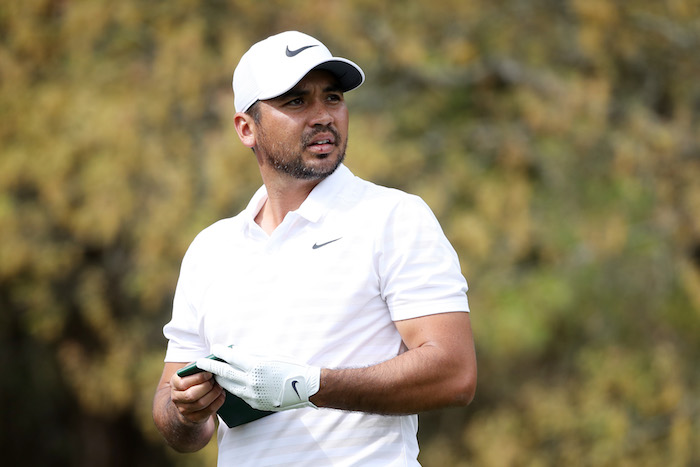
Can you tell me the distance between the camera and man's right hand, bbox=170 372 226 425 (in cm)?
250

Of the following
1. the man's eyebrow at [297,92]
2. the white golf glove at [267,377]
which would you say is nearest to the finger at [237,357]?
the white golf glove at [267,377]

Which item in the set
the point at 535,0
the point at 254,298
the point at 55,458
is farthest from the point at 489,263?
the point at 55,458

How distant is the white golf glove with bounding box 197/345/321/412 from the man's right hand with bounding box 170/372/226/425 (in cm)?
9

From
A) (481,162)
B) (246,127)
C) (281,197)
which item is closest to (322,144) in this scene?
(281,197)

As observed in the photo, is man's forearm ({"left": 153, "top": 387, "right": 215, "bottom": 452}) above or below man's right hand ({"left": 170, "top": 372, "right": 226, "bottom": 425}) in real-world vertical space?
below

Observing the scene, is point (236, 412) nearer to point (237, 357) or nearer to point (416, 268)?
point (237, 357)

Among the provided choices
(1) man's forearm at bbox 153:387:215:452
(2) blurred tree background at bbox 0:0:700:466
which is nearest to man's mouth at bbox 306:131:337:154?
(1) man's forearm at bbox 153:387:215:452

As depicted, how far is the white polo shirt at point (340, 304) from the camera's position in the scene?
251 centimetres

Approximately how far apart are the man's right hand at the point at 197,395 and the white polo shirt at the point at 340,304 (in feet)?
0.43

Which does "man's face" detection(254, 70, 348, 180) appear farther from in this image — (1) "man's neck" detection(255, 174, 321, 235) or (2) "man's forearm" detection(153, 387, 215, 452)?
(2) "man's forearm" detection(153, 387, 215, 452)

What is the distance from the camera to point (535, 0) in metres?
9.04

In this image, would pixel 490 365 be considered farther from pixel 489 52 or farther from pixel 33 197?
pixel 33 197

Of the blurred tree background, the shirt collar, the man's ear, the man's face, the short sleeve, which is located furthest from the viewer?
the blurred tree background

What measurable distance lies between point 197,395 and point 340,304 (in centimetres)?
39
